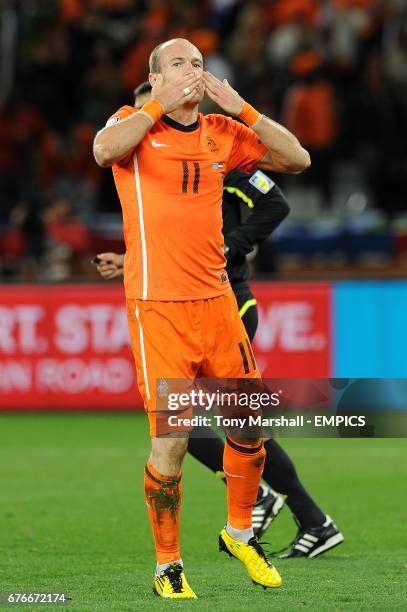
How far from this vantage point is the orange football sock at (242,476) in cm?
607

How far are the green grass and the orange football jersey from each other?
4.51 ft

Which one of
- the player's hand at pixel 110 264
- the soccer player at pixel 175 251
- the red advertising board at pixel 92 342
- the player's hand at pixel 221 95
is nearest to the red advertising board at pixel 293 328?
the red advertising board at pixel 92 342

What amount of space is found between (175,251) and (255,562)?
144 centimetres

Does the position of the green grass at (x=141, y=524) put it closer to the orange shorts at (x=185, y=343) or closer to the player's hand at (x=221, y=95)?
the orange shorts at (x=185, y=343)

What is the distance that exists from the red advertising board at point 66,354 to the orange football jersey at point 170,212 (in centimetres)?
818

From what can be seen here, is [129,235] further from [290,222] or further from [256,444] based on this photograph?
[290,222]

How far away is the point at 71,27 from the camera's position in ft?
60.3

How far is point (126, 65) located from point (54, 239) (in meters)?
3.07

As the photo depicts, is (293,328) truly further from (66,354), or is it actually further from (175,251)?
(175,251)

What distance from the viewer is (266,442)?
7305 millimetres

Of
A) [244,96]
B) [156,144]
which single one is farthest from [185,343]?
[244,96]

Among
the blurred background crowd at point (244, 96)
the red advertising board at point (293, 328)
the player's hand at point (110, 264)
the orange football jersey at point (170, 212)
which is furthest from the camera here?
the blurred background crowd at point (244, 96)

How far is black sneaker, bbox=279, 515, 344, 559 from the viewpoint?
23.7 feet

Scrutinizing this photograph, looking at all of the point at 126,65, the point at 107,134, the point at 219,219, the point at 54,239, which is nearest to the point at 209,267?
the point at 219,219
